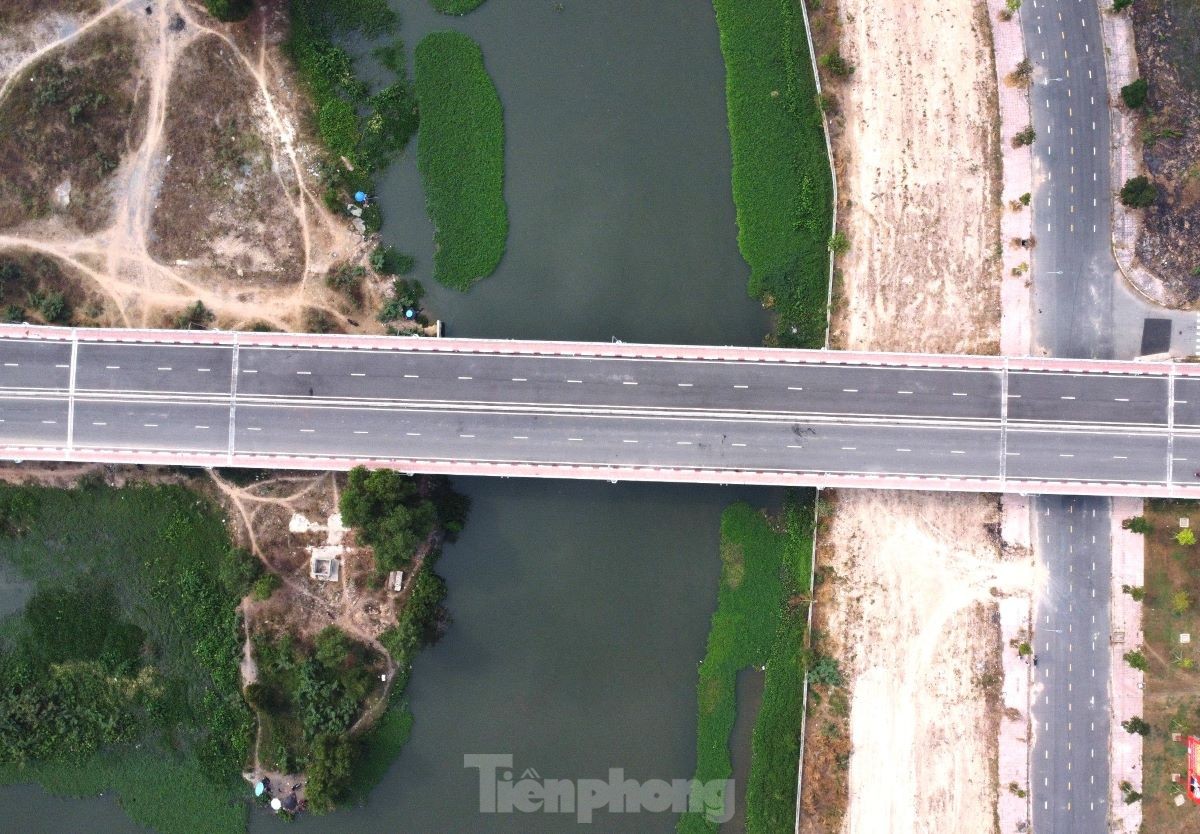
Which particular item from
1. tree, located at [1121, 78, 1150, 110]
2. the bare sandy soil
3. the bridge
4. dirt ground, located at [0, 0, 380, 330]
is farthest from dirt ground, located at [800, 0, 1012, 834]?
dirt ground, located at [0, 0, 380, 330]

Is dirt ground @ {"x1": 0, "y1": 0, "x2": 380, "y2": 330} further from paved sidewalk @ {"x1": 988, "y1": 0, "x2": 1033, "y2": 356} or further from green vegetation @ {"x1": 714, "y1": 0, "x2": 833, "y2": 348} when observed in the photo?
paved sidewalk @ {"x1": 988, "y1": 0, "x2": 1033, "y2": 356}

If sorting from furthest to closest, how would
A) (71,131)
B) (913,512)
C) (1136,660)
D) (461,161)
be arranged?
1. (461,161)
2. (71,131)
3. (913,512)
4. (1136,660)

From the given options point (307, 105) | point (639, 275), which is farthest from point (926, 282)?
point (307, 105)

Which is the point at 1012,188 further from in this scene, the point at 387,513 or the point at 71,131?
the point at 71,131

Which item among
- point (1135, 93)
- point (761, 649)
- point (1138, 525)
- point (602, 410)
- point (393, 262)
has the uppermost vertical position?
point (1135, 93)

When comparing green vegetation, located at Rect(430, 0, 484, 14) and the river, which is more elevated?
green vegetation, located at Rect(430, 0, 484, 14)

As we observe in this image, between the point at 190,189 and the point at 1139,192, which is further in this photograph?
the point at 190,189

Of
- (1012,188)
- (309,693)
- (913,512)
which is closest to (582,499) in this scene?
(309,693)

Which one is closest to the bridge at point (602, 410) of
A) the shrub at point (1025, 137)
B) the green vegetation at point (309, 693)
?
the green vegetation at point (309, 693)
